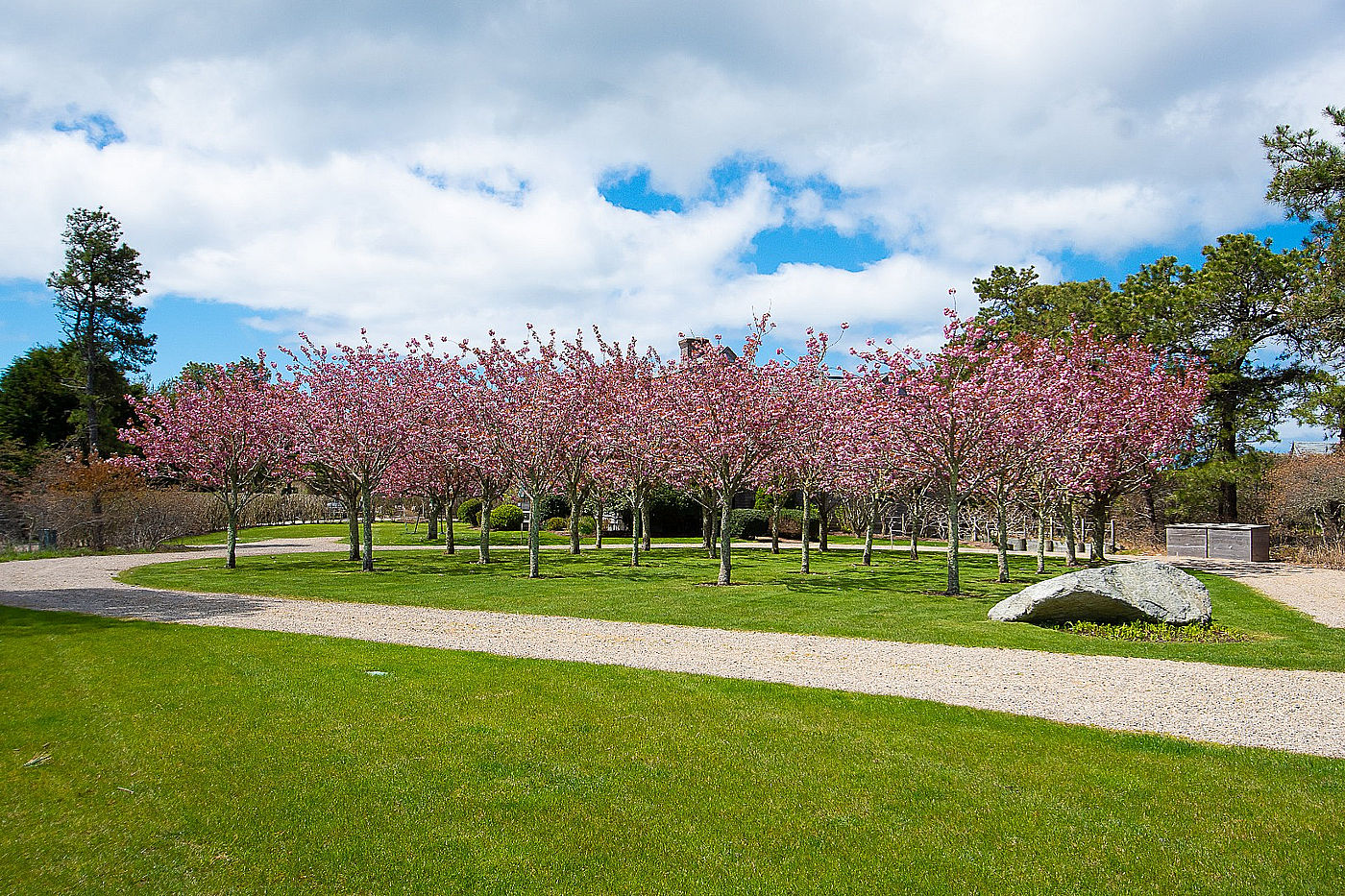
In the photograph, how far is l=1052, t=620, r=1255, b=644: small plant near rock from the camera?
11266 mm

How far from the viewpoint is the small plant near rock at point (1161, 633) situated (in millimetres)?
11266

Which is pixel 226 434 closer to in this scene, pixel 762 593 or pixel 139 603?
pixel 139 603

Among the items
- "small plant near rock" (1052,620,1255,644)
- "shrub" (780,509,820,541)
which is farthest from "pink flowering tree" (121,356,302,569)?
"shrub" (780,509,820,541)

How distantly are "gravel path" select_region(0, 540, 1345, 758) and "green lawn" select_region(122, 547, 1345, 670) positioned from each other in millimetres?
751

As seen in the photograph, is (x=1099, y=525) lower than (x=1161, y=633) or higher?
higher

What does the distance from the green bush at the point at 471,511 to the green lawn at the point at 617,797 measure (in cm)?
3455

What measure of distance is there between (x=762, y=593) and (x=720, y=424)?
156 inches

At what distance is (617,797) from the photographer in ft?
17.0

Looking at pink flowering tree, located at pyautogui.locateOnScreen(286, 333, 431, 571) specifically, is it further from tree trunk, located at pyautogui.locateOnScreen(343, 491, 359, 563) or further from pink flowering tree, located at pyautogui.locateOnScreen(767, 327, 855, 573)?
pink flowering tree, located at pyautogui.locateOnScreen(767, 327, 855, 573)

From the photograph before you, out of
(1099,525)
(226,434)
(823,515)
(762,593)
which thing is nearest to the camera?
(762,593)

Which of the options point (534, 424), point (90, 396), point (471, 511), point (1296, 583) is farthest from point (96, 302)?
point (1296, 583)

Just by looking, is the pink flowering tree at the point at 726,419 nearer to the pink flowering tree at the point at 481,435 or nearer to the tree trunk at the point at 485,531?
the pink flowering tree at the point at 481,435

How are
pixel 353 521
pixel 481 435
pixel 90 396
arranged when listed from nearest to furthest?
pixel 481 435, pixel 353 521, pixel 90 396

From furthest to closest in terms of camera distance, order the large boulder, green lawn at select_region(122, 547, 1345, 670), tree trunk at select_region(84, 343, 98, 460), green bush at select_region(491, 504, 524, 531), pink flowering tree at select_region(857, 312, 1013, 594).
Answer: tree trunk at select_region(84, 343, 98, 460) → green bush at select_region(491, 504, 524, 531) → pink flowering tree at select_region(857, 312, 1013, 594) → the large boulder → green lawn at select_region(122, 547, 1345, 670)
